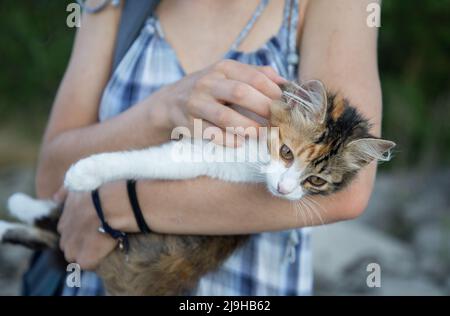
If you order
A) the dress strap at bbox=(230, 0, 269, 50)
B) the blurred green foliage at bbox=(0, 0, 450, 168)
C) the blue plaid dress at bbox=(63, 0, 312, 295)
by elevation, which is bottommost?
the blue plaid dress at bbox=(63, 0, 312, 295)

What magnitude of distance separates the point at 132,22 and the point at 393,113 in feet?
9.28

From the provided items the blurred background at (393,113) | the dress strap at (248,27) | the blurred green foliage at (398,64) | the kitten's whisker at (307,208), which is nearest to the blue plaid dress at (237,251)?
the dress strap at (248,27)

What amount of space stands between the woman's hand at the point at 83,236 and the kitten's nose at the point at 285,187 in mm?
443

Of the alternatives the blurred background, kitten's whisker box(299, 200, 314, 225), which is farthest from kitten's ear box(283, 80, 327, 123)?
the blurred background

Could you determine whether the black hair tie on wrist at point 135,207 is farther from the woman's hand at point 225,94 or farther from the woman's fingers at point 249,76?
the woman's fingers at point 249,76

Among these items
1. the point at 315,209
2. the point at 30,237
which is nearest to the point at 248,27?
the point at 315,209

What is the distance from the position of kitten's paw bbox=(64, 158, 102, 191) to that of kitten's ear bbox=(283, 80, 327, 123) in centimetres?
53

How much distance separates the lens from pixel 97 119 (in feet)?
5.49

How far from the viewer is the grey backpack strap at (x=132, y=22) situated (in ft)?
5.06

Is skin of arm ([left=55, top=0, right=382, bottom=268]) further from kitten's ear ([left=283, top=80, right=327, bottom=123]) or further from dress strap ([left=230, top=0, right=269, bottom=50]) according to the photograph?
dress strap ([left=230, top=0, right=269, bottom=50])

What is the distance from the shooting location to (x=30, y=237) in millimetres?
1715

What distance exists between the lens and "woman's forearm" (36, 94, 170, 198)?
1.45m
